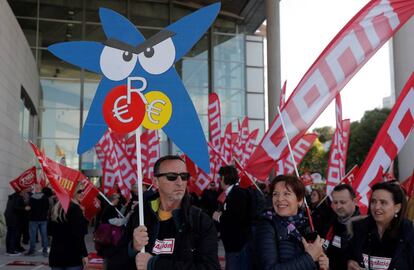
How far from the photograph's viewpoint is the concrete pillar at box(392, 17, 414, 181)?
13.3 metres

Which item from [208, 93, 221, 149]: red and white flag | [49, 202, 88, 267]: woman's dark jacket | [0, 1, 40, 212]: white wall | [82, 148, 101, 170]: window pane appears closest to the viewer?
[49, 202, 88, 267]: woman's dark jacket

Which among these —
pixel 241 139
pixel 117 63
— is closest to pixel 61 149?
pixel 241 139

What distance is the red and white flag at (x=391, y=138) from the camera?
5332 millimetres

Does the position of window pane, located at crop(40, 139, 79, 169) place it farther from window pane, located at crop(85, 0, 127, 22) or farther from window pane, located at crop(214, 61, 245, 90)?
window pane, located at crop(214, 61, 245, 90)

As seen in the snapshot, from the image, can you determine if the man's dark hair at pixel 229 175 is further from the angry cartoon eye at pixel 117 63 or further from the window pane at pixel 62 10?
the window pane at pixel 62 10

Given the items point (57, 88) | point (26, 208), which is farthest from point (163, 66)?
point (57, 88)

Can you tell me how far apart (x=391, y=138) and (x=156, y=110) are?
297 centimetres

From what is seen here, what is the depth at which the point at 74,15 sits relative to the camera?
89.2ft

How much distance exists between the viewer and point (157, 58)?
3619mm

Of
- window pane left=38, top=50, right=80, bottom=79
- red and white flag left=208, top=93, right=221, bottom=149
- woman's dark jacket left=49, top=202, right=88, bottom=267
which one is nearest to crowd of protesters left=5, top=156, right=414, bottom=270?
woman's dark jacket left=49, top=202, right=88, bottom=267

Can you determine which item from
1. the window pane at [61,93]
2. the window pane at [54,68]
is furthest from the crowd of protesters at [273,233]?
the window pane at [54,68]

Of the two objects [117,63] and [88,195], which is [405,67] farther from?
[117,63]

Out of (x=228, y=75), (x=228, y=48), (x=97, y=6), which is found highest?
(x=97, y=6)

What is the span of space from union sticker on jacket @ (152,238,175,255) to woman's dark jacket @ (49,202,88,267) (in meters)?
3.02
